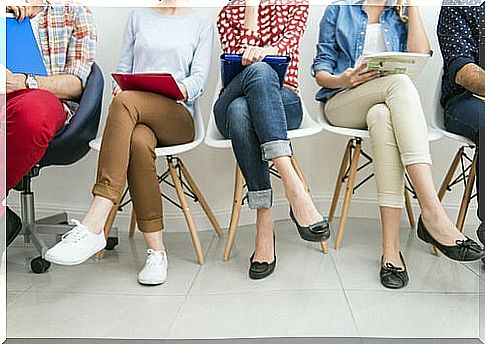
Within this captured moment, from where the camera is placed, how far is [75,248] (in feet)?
5.46

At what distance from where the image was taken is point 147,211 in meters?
1.82

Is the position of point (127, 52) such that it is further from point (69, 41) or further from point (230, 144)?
point (230, 144)

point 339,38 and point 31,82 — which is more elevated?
point 339,38

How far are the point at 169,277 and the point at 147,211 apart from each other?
18cm

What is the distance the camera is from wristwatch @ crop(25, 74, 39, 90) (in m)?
1.76

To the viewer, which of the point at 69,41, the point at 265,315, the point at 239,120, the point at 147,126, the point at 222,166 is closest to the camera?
the point at 265,315

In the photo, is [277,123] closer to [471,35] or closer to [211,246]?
[211,246]

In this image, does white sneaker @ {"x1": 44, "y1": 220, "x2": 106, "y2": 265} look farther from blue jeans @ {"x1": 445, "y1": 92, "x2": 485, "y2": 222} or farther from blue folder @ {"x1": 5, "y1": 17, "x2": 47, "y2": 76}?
blue jeans @ {"x1": 445, "y1": 92, "x2": 485, "y2": 222}

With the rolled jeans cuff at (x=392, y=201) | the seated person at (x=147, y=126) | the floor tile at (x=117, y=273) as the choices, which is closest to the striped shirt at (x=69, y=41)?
the seated person at (x=147, y=126)

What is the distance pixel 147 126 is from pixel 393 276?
75cm

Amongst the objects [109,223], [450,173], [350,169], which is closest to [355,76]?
[350,169]

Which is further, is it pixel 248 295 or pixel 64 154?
pixel 64 154

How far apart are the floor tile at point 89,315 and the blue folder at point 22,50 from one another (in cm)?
59

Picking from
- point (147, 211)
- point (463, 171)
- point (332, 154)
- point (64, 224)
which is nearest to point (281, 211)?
point (332, 154)
